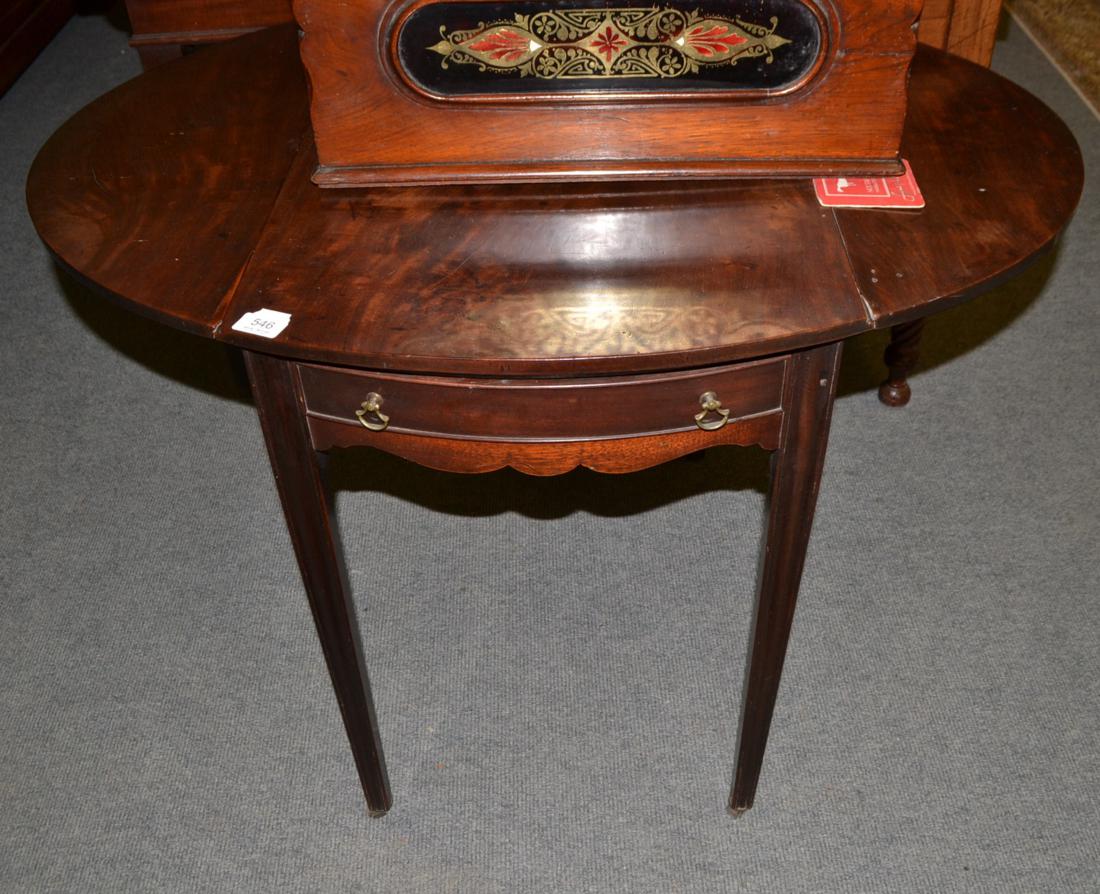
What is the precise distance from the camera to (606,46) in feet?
4.09

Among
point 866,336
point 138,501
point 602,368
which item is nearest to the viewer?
point 602,368

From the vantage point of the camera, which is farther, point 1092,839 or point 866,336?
point 866,336

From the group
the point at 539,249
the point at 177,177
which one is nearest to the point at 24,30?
the point at 177,177

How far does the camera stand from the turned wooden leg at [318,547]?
1.25 meters

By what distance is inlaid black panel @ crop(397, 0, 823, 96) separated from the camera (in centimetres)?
123

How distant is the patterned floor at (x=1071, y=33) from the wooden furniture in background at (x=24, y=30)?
308 centimetres

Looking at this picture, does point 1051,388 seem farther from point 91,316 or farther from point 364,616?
point 91,316

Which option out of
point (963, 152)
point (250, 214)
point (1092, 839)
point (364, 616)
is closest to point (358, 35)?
point (250, 214)

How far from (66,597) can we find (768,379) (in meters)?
1.39

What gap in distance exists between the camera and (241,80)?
1641mm

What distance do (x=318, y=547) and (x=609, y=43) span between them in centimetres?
64

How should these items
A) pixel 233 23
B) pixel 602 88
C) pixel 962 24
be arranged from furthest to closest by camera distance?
pixel 233 23, pixel 962 24, pixel 602 88

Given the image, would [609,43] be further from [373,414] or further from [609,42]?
[373,414]

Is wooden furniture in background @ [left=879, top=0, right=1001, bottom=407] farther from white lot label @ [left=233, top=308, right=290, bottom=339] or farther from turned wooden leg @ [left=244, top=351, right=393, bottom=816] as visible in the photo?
white lot label @ [left=233, top=308, right=290, bottom=339]
